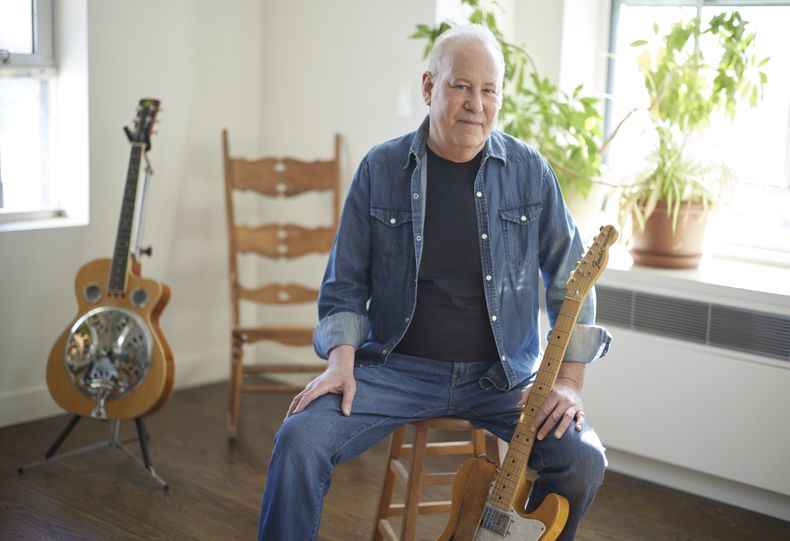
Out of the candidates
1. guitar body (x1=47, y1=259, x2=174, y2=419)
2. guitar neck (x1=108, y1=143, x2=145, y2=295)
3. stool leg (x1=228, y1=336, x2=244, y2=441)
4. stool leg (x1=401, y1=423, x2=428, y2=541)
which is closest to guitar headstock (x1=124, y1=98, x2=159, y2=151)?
guitar neck (x1=108, y1=143, x2=145, y2=295)

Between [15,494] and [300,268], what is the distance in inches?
59.1

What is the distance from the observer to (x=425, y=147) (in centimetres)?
232

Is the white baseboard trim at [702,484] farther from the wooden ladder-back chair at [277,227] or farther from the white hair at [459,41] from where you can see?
the white hair at [459,41]

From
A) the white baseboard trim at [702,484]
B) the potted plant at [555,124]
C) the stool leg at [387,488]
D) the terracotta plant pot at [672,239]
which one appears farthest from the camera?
the potted plant at [555,124]

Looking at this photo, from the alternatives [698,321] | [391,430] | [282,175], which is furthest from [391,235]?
[282,175]

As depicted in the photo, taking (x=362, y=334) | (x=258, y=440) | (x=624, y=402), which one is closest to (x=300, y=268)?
(x=258, y=440)

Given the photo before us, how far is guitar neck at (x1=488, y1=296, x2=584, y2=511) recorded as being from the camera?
2.00m

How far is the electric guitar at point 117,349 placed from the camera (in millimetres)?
2959

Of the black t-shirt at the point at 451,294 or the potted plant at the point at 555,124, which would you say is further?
the potted plant at the point at 555,124

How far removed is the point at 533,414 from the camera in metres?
2.03

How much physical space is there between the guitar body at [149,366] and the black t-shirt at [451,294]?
999 mm

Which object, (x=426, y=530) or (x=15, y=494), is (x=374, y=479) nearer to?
(x=426, y=530)

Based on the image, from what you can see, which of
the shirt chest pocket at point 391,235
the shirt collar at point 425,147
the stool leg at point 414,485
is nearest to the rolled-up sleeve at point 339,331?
the shirt chest pocket at point 391,235

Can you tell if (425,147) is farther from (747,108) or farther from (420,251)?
(747,108)
